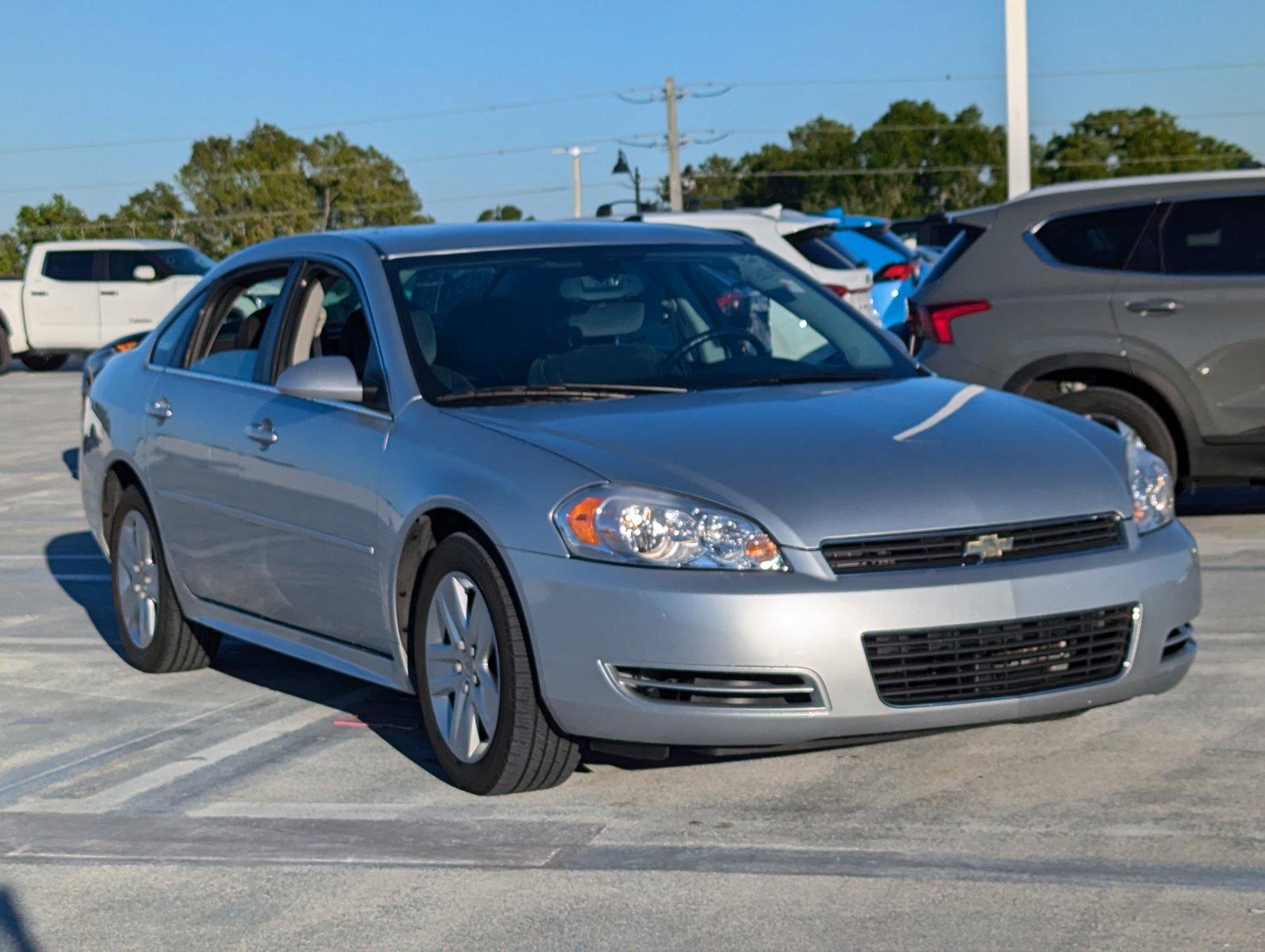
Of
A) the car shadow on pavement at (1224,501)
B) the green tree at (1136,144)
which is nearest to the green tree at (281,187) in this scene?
the green tree at (1136,144)

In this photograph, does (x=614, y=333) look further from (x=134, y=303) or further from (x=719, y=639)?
(x=134, y=303)

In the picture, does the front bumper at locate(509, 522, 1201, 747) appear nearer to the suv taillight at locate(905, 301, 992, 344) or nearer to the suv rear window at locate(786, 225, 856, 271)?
the suv taillight at locate(905, 301, 992, 344)

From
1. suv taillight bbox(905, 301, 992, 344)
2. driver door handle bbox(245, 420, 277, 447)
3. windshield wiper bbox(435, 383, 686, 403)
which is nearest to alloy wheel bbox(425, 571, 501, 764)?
windshield wiper bbox(435, 383, 686, 403)

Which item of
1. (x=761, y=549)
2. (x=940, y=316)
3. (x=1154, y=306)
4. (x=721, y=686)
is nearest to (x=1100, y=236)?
(x=1154, y=306)

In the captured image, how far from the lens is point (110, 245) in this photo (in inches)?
1106

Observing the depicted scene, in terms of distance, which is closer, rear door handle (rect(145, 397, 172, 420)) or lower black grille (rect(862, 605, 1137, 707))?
lower black grille (rect(862, 605, 1137, 707))

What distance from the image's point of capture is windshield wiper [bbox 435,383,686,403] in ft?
19.2

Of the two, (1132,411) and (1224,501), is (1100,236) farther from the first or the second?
(1224,501)

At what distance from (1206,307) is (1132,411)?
601 millimetres

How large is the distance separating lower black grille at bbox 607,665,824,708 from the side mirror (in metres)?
1.41

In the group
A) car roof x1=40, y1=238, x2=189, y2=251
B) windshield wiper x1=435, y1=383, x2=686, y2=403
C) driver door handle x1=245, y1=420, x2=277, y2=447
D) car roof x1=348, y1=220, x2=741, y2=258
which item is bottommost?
driver door handle x1=245, y1=420, x2=277, y2=447

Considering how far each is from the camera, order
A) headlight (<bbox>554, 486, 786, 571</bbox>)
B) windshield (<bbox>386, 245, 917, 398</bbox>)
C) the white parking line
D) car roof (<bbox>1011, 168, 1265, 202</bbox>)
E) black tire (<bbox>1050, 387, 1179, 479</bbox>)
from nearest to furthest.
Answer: headlight (<bbox>554, 486, 786, 571</bbox>), the white parking line, windshield (<bbox>386, 245, 917, 398</bbox>), black tire (<bbox>1050, 387, 1179, 479</bbox>), car roof (<bbox>1011, 168, 1265, 202</bbox>)

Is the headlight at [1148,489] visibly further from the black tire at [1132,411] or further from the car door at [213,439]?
the black tire at [1132,411]

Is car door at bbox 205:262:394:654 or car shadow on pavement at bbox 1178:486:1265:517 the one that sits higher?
car door at bbox 205:262:394:654
